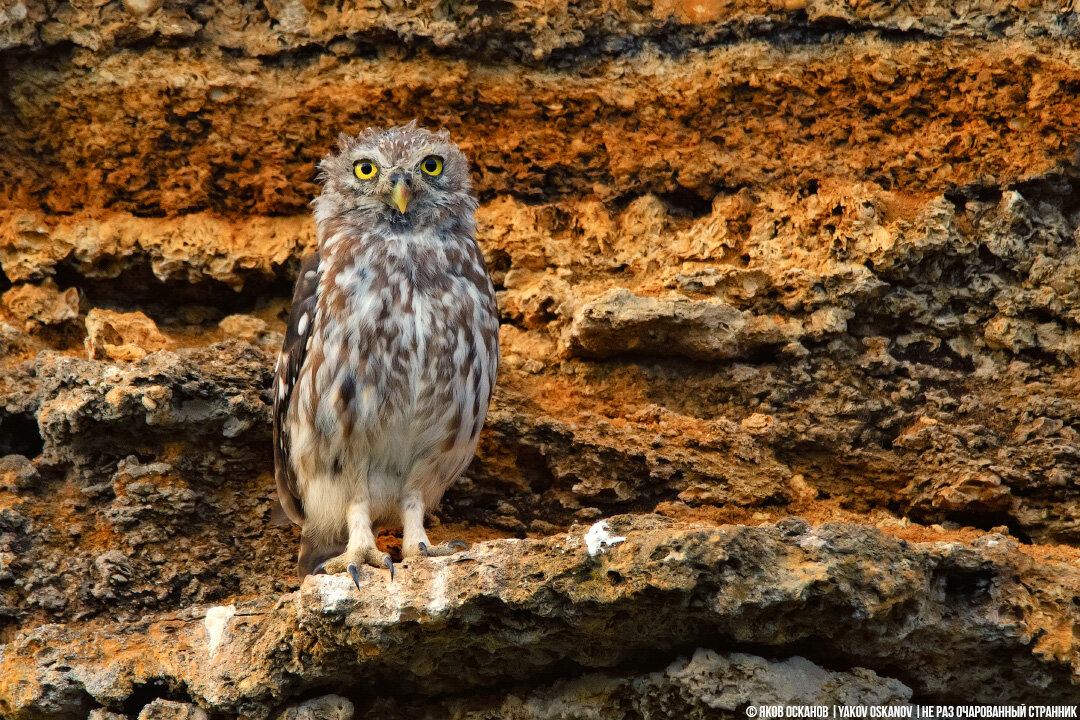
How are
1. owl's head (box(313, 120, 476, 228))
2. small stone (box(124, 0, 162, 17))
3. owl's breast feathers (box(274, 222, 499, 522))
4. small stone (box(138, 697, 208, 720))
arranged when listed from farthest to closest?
1. small stone (box(124, 0, 162, 17))
2. owl's head (box(313, 120, 476, 228))
3. owl's breast feathers (box(274, 222, 499, 522))
4. small stone (box(138, 697, 208, 720))

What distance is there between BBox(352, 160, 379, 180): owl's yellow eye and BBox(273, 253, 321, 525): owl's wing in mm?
495

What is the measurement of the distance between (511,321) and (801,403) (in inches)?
59.6

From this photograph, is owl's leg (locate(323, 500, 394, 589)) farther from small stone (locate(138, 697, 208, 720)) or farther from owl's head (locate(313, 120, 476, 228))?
owl's head (locate(313, 120, 476, 228))

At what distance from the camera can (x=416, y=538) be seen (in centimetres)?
468

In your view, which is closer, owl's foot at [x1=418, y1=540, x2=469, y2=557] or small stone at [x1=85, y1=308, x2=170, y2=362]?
owl's foot at [x1=418, y1=540, x2=469, y2=557]

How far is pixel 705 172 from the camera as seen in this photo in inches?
220

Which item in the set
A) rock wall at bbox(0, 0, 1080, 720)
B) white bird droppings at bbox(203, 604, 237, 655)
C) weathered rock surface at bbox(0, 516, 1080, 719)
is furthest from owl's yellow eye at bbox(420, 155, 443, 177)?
white bird droppings at bbox(203, 604, 237, 655)

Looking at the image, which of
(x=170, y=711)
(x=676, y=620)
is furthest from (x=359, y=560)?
(x=676, y=620)

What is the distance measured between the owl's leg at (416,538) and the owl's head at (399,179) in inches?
47.4

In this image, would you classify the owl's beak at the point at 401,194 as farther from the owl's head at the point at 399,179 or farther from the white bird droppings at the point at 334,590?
the white bird droppings at the point at 334,590

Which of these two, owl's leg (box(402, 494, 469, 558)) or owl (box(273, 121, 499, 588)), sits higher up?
owl (box(273, 121, 499, 588))

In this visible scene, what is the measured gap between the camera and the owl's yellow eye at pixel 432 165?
4984mm

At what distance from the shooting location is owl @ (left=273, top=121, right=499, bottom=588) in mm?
4641

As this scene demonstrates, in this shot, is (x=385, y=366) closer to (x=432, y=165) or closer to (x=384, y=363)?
(x=384, y=363)
